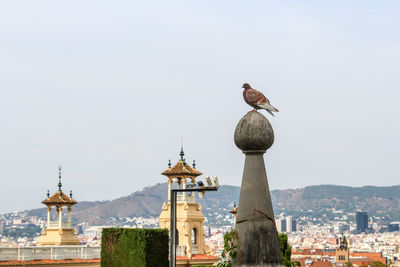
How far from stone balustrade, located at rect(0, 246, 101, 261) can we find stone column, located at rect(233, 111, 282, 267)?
19.8m

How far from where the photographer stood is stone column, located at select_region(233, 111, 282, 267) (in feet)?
64.5

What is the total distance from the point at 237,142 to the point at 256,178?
912 millimetres

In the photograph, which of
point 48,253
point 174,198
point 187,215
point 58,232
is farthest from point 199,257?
point 174,198

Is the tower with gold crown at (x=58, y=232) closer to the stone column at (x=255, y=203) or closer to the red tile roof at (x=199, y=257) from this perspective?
the red tile roof at (x=199, y=257)

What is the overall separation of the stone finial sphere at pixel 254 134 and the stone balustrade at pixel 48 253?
20.1 m

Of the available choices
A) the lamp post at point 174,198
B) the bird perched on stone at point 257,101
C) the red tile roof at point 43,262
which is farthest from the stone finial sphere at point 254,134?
the red tile roof at point 43,262

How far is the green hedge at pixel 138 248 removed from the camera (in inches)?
1034

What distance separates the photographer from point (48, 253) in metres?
39.3

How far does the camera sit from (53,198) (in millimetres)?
50906

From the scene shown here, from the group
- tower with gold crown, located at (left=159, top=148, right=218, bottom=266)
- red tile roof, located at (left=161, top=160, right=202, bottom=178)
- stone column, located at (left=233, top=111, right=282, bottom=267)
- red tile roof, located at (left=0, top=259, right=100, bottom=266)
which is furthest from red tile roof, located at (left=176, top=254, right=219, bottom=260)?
stone column, located at (left=233, top=111, right=282, bottom=267)

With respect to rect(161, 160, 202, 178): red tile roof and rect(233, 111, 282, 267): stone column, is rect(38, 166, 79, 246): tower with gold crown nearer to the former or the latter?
rect(161, 160, 202, 178): red tile roof

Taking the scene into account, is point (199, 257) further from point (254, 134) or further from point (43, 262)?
point (254, 134)

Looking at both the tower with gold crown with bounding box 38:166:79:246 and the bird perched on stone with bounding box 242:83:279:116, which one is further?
the tower with gold crown with bounding box 38:166:79:246

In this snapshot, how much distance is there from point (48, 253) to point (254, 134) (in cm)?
2176
